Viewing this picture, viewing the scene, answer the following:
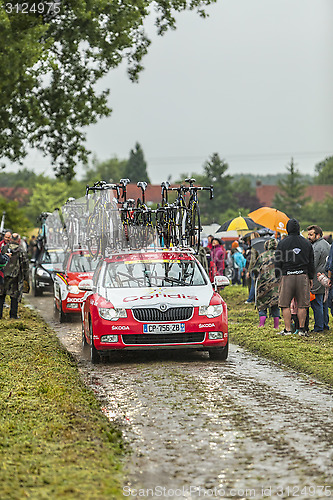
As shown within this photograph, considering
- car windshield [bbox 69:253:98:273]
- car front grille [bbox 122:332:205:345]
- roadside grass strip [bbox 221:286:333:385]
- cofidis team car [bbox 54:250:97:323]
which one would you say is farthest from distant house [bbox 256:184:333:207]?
car front grille [bbox 122:332:205:345]

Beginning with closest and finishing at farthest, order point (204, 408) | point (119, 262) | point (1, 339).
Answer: point (204, 408) < point (119, 262) < point (1, 339)

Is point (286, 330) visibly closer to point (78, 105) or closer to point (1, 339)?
point (1, 339)

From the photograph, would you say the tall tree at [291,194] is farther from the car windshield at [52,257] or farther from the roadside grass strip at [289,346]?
the roadside grass strip at [289,346]

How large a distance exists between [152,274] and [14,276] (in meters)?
6.15

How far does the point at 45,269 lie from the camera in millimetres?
28234

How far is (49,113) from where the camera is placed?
97.8ft

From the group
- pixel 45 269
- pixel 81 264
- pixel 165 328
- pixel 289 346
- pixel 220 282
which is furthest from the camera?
pixel 45 269

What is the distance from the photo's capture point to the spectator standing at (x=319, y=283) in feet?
49.9

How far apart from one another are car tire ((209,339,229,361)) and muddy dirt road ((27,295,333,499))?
0.34ft

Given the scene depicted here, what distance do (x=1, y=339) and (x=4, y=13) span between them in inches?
448

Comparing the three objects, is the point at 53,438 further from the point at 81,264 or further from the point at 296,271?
the point at 81,264

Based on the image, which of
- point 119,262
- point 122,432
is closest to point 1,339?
point 119,262

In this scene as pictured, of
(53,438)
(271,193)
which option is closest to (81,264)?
(53,438)

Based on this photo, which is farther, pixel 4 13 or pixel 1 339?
pixel 4 13
